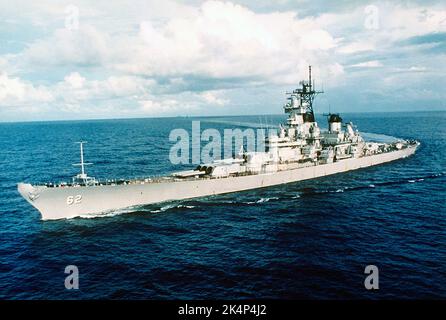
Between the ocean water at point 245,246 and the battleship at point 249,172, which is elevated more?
the battleship at point 249,172

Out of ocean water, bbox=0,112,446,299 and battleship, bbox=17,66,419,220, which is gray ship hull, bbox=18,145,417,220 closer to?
battleship, bbox=17,66,419,220

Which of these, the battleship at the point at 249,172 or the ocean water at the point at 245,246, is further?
the battleship at the point at 249,172

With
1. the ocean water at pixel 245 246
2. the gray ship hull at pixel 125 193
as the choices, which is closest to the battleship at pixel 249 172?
the gray ship hull at pixel 125 193

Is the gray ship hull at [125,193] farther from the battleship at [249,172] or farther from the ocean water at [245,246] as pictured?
the ocean water at [245,246]

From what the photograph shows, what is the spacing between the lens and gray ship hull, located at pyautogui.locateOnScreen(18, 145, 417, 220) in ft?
114

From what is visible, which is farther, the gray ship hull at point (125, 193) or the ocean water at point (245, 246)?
the gray ship hull at point (125, 193)

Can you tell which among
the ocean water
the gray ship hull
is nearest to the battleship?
the gray ship hull

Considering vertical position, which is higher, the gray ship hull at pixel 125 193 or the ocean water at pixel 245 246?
the gray ship hull at pixel 125 193

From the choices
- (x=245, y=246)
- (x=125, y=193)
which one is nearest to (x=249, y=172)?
(x=125, y=193)

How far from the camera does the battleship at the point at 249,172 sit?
35594mm

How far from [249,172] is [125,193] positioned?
57.0 ft

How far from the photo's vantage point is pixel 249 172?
4781cm

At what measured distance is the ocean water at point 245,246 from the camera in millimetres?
21969

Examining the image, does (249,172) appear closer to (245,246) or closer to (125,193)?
(125,193)
